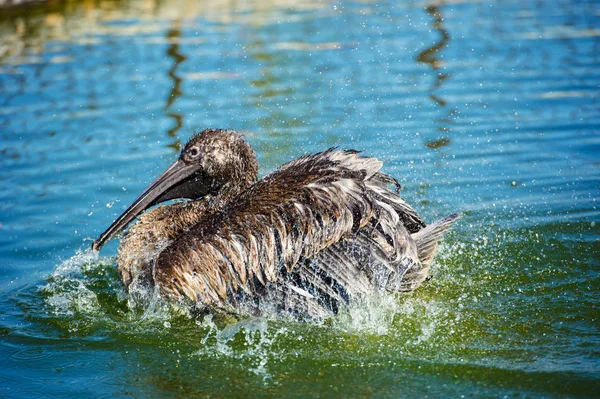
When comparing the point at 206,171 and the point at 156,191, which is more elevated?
the point at 206,171

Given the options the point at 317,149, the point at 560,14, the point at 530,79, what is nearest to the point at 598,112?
the point at 530,79

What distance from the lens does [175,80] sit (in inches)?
360

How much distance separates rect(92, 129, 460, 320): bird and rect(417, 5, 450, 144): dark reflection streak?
8.69 ft

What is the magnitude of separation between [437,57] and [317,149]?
2.90 metres

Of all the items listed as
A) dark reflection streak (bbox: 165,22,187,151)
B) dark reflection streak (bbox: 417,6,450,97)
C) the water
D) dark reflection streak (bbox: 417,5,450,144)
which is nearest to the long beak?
the water

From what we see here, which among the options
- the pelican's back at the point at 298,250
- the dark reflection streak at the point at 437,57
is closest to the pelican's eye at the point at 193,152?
the pelican's back at the point at 298,250

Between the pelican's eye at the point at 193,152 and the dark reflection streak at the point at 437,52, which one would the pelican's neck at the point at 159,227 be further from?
the dark reflection streak at the point at 437,52

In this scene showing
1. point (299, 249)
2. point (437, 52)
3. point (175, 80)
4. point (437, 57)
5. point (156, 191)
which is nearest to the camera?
point (299, 249)

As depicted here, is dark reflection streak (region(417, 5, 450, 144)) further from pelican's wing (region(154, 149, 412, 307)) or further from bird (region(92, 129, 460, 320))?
pelican's wing (region(154, 149, 412, 307))

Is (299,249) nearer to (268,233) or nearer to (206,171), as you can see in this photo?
(268,233)

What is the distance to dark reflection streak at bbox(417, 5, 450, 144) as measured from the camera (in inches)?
292

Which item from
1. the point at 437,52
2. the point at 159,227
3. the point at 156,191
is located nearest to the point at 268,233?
the point at 159,227

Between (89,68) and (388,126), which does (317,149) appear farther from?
(89,68)

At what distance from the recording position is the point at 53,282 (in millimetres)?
5258
